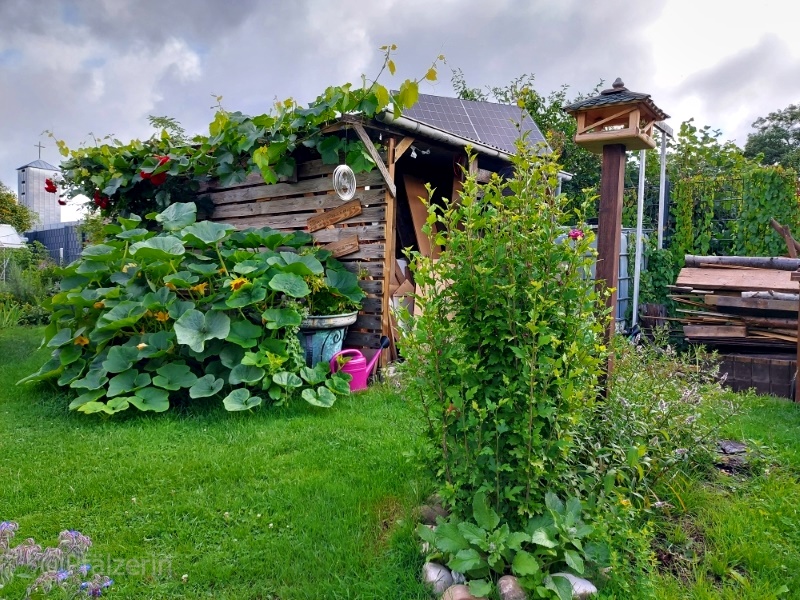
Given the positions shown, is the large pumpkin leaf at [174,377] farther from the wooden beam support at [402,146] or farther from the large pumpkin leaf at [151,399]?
the wooden beam support at [402,146]

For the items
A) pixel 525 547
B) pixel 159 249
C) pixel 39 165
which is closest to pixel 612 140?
pixel 525 547

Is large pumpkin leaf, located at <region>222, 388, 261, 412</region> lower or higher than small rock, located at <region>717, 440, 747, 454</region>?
higher

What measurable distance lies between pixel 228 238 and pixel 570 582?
3.97m

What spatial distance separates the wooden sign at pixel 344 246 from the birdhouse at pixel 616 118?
2.46m

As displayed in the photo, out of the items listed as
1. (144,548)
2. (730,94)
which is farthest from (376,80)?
(730,94)

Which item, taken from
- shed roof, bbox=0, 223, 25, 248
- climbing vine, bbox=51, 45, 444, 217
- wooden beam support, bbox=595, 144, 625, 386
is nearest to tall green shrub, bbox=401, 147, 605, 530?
wooden beam support, bbox=595, 144, 625, 386

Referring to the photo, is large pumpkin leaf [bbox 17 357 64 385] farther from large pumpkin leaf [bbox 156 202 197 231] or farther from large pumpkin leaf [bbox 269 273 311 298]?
large pumpkin leaf [bbox 269 273 311 298]

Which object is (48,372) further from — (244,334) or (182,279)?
(244,334)

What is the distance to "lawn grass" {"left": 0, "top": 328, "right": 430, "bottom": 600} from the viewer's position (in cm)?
182

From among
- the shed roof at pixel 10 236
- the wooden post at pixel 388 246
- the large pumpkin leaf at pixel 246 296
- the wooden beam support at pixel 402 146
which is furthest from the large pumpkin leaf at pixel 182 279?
the shed roof at pixel 10 236

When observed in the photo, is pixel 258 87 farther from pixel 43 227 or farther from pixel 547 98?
pixel 43 227

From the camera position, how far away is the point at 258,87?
5.38m

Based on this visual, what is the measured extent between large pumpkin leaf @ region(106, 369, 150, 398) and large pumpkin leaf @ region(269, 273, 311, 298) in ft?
3.63

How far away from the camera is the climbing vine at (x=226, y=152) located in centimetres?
420
